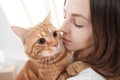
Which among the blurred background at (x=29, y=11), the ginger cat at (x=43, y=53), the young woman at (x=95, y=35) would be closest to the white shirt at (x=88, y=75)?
the young woman at (x=95, y=35)

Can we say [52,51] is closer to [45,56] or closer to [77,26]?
[45,56]

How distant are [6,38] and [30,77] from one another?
3.83 ft

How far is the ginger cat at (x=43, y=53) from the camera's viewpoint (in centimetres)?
93

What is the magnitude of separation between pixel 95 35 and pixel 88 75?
152 millimetres

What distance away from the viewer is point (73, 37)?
0.94 meters

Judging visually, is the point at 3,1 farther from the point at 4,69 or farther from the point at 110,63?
the point at 110,63

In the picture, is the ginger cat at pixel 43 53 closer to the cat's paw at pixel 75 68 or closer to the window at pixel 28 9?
the cat's paw at pixel 75 68

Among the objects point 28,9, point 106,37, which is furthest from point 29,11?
point 106,37

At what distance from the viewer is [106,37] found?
890 mm

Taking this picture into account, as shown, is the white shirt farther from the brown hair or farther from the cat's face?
the cat's face

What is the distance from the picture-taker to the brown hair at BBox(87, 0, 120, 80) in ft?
2.80

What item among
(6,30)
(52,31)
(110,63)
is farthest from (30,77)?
(6,30)

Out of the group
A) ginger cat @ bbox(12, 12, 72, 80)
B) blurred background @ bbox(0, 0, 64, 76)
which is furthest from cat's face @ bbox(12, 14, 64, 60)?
blurred background @ bbox(0, 0, 64, 76)

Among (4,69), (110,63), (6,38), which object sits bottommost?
(4,69)
